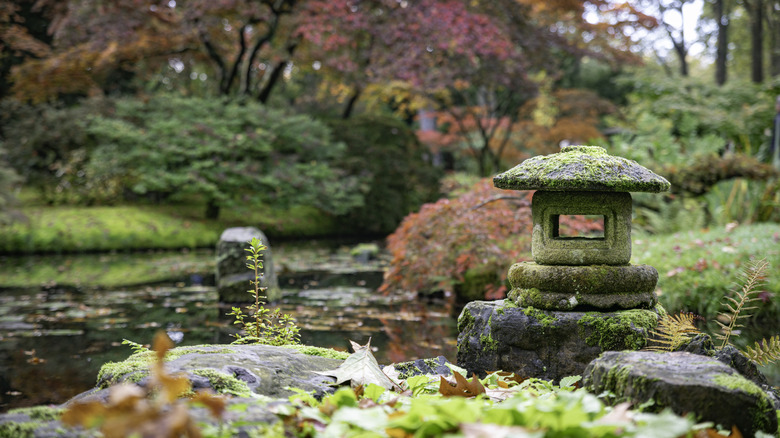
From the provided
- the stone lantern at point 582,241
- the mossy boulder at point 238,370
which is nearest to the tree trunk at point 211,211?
the mossy boulder at point 238,370

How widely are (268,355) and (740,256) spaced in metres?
5.60

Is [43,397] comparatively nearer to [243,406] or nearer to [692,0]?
[243,406]

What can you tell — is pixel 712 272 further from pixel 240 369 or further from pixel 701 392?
pixel 240 369

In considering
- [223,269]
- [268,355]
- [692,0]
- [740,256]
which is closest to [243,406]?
[268,355]

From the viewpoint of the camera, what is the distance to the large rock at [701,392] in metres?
1.76

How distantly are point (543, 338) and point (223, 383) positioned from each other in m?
1.79

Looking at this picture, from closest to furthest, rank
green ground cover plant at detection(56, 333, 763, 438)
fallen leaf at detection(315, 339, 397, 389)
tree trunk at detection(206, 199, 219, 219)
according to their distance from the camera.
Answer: green ground cover plant at detection(56, 333, 763, 438), fallen leaf at detection(315, 339, 397, 389), tree trunk at detection(206, 199, 219, 219)

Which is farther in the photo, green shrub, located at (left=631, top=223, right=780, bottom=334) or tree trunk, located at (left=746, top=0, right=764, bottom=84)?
tree trunk, located at (left=746, top=0, right=764, bottom=84)

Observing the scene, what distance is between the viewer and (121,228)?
12.0 meters

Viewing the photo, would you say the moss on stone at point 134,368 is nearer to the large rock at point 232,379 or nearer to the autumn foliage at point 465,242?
the large rock at point 232,379

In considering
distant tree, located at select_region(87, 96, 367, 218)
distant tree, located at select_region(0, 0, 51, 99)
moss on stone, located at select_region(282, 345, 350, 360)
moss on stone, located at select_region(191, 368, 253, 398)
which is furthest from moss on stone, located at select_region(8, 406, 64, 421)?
distant tree, located at select_region(0, 0, 51, 99)

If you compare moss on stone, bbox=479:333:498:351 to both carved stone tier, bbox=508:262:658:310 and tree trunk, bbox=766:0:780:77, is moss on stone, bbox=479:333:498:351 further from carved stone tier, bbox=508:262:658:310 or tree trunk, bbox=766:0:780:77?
tree trunk, bbox=766:0:780:77

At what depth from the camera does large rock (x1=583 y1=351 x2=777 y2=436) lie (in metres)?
1.76

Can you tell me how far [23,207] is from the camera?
12.4m
